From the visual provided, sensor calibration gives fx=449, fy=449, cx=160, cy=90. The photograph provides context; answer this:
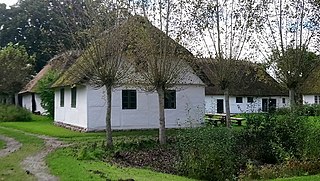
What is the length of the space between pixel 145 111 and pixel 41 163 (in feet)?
44.3

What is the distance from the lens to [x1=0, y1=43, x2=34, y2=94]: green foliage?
41750mm

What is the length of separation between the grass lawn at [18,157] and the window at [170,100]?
29.3 ft

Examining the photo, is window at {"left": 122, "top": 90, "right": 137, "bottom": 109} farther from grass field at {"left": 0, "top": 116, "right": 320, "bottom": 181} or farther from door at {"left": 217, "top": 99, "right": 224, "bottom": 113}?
door at {"left": 217, "top": 99, "right": 224, "bottom": 113}

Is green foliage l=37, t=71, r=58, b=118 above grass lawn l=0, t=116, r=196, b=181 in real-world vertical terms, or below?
above

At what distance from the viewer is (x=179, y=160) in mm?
15055

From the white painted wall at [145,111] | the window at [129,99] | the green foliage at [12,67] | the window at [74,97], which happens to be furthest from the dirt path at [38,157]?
the green foliage at [12,67]

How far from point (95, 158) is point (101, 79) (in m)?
4.15

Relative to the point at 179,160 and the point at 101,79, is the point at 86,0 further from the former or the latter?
the point at 179,160

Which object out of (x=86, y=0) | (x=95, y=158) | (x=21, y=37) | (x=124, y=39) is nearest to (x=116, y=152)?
(x=95, y=158)

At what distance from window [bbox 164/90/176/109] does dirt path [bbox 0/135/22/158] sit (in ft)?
32.5

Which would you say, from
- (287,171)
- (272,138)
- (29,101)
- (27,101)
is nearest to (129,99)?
(272,138)

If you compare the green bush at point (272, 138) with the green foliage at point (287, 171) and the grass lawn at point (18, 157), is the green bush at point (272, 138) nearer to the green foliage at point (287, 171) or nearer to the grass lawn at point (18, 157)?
the green foliage at point (287, 171)

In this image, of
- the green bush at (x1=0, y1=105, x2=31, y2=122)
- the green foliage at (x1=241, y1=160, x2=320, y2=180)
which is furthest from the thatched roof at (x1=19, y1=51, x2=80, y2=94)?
the green foliage at (x1=241, y1=160, x2=320, y2=180)

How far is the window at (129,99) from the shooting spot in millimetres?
27234
